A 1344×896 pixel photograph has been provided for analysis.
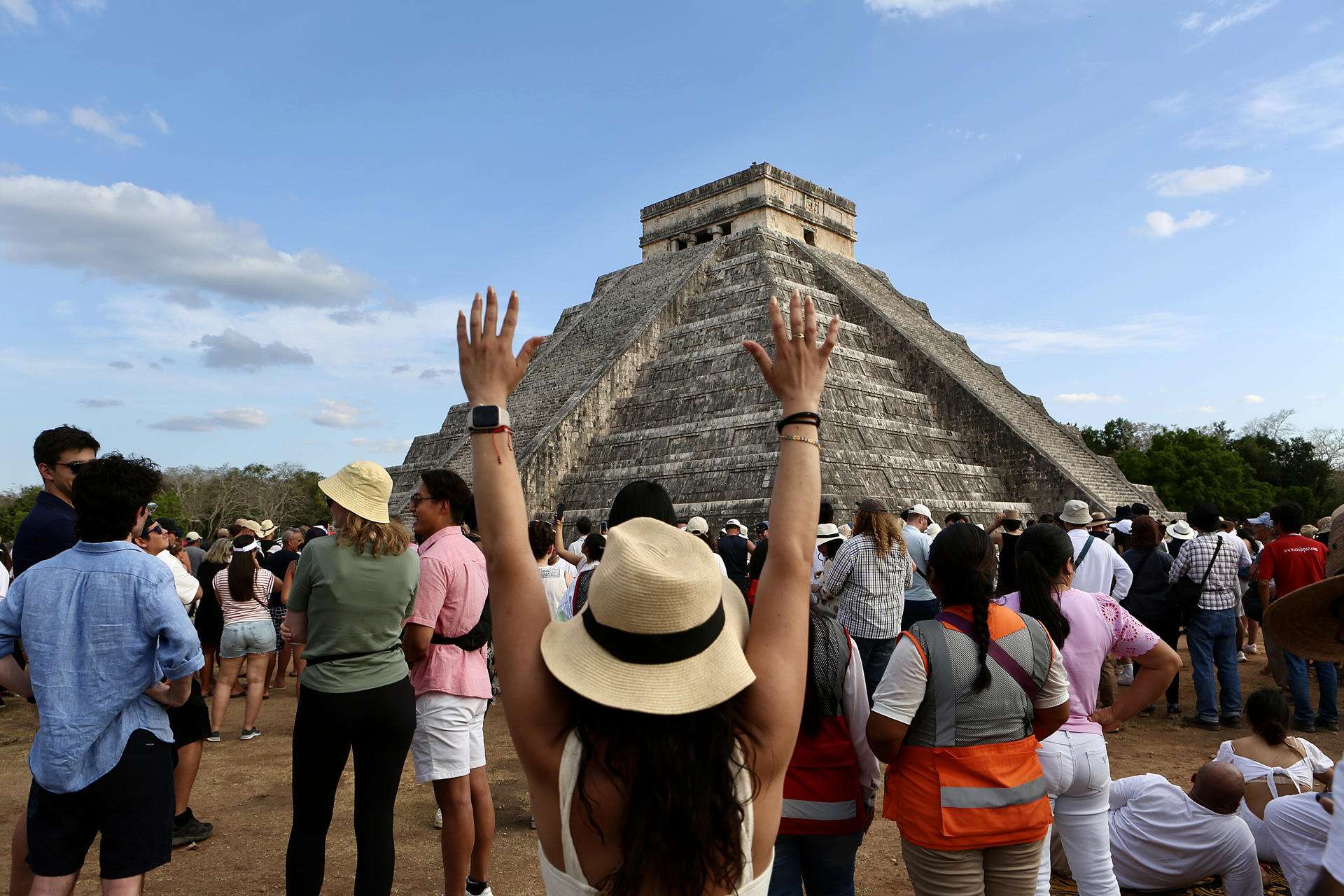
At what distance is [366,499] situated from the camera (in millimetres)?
3568

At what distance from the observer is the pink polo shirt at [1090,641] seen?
3.32m

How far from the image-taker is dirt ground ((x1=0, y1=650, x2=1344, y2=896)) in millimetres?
4371

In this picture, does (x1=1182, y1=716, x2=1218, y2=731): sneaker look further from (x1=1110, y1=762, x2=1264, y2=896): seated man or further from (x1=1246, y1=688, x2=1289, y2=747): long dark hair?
(x1=1110, y1=762, x2=1264, y2=896): seated man

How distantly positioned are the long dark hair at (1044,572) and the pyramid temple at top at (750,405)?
35.7 ft

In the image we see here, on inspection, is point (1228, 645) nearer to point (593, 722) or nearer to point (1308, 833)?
point (1308, 833)

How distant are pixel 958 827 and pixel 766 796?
1.24 meters

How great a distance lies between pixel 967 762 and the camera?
2604mm

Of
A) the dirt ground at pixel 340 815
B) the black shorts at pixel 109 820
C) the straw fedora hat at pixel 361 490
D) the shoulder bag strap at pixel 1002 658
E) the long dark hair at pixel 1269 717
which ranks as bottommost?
the dirt ground at pixel 340 815

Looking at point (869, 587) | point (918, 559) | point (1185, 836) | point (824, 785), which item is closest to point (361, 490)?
point (824, 785)

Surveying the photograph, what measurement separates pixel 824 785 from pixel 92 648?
243 centimetres

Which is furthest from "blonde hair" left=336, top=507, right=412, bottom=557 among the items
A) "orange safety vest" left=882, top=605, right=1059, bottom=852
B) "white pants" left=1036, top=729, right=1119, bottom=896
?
"white pants" left=1036, top=729, right=1119, bottom=896

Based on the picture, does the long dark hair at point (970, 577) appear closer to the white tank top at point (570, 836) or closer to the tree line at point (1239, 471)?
the white tank top at point (570, 836)

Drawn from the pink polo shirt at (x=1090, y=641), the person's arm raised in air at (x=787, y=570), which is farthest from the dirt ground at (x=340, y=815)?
the person's arm raised in air at (x=787, y=570)

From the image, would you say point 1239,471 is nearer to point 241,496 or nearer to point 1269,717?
point 1269,717
